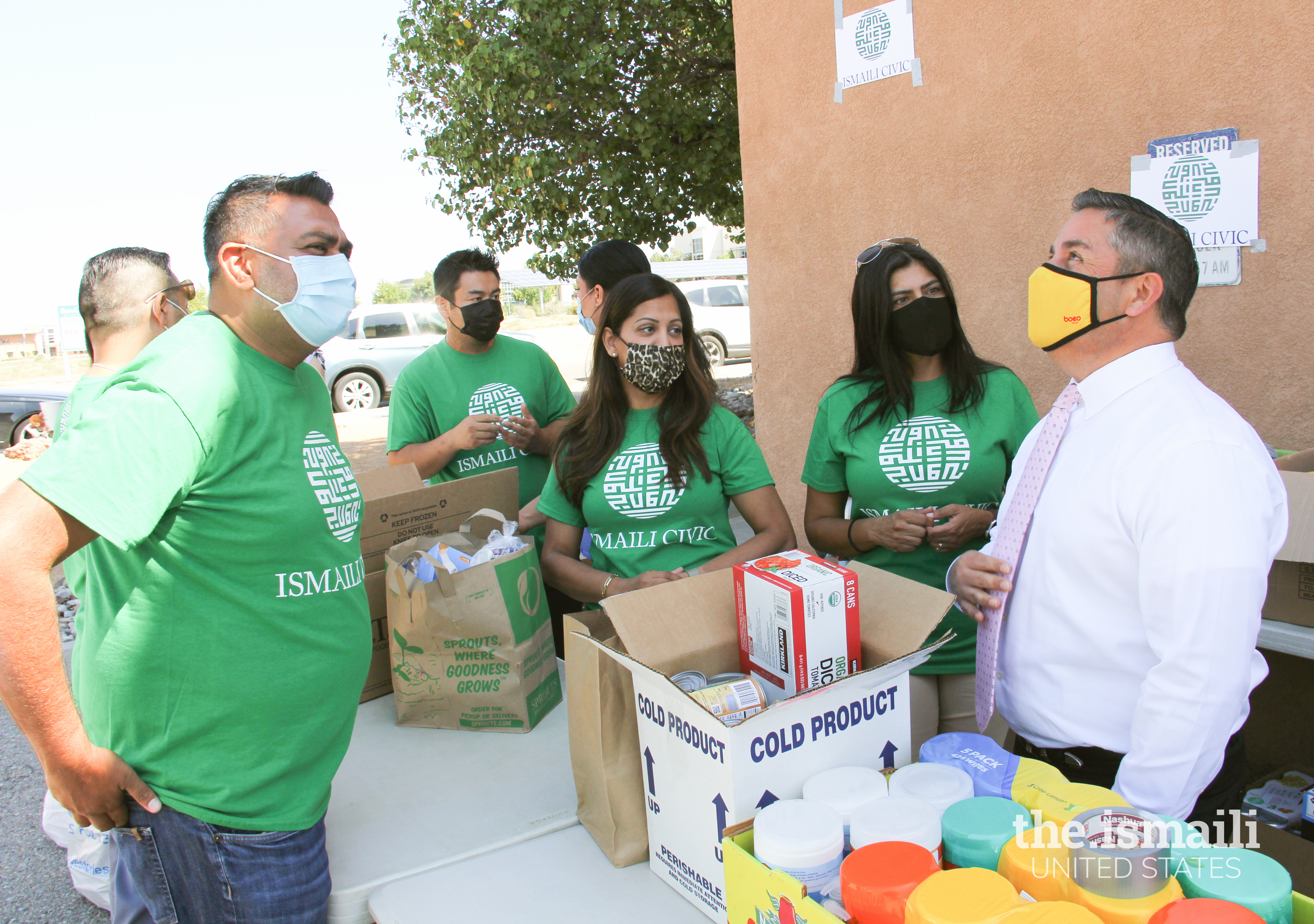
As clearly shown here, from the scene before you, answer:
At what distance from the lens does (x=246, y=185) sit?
167 cm

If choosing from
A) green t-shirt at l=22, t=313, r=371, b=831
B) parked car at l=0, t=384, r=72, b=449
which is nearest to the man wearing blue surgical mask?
green t-shirt at l=22, t=313, r=371, b=831

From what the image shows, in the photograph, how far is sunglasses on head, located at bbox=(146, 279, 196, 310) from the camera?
9.89 ft

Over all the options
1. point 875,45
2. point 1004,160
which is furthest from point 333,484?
point 875,45

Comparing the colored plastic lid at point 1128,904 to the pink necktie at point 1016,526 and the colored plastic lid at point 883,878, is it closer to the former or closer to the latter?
the colored plastic lid at point 883,878

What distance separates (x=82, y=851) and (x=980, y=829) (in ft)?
7.54

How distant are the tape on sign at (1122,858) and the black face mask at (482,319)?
2.55m

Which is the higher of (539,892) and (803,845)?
(803,845)

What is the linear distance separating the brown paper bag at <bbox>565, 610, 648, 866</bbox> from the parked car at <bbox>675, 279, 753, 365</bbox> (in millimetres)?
15166

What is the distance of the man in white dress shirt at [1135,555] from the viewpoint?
3.98 ft

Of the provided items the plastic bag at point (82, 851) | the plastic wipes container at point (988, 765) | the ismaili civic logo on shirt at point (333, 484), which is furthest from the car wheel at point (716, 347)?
the plastic wipes container at point (988, 765)

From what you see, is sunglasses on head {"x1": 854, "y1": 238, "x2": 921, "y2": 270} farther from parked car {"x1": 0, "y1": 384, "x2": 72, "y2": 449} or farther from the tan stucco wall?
parked car {"x1": 0, "y1": 384, "x2": 72, "y2": 449}

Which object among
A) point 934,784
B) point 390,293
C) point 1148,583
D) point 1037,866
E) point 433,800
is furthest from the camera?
point 390,293

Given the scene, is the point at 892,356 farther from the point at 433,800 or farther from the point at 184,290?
the point at 184,290

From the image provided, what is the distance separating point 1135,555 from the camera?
1335mm
